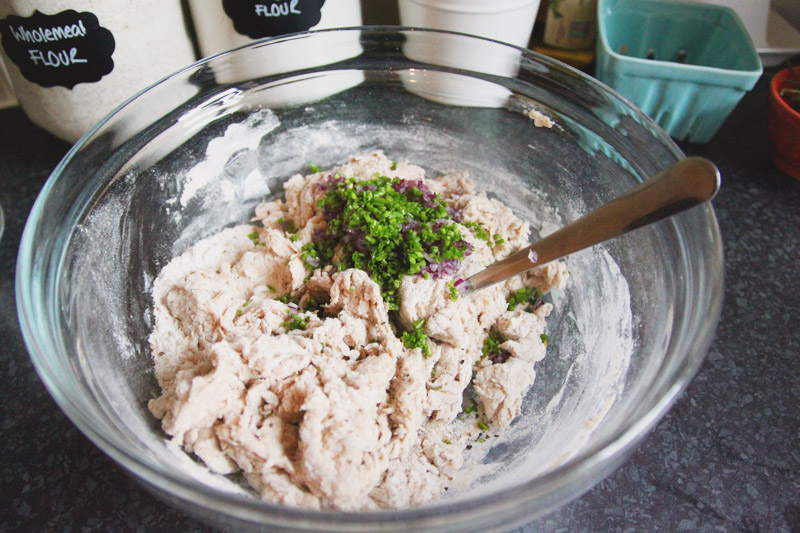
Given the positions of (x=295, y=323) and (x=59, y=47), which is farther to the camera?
(x=59, y=47)

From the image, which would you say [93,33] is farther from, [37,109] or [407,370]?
[407,370]

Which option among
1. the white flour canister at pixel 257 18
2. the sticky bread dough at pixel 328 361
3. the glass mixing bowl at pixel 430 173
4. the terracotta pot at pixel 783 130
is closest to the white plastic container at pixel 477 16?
the glass mixing bowl at pixel 430 173

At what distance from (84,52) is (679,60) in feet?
7.46

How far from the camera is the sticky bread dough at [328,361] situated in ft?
4.10

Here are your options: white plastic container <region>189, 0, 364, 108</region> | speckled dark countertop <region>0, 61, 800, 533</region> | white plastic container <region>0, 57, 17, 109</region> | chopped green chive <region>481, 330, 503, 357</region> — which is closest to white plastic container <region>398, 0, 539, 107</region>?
white plastic container <region>189, 0, 364, 108</region>

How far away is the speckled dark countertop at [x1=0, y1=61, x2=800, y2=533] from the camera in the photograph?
1.43 meters

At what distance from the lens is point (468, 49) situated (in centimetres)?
186

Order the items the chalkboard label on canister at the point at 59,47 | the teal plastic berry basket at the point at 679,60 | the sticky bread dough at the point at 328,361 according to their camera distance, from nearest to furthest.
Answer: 1. the sticky bread dough at the point at 328,361
2. the chalkboard label on canister at the point at 59,47
3. the teal plastic berry basket at the point at 679,60

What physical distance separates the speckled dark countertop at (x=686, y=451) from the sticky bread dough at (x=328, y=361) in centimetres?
31

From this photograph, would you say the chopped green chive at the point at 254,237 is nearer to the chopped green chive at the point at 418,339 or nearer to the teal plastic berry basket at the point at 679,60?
the chopped green chive at the point at 418,339

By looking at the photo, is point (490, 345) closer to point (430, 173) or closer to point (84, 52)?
point (430, 173)

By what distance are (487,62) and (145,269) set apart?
1.28 metres

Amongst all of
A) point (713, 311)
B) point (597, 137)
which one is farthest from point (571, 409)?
point (597, 137)

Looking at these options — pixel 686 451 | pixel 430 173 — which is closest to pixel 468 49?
pixel 430 173
